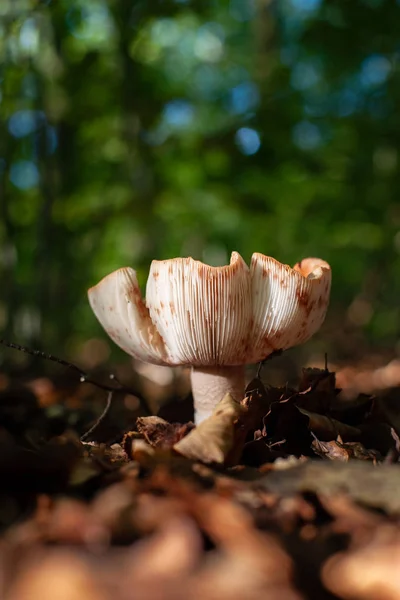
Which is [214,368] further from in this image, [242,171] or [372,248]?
[372,248]

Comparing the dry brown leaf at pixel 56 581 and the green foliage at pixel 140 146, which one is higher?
the green foliage at pixel 140 146

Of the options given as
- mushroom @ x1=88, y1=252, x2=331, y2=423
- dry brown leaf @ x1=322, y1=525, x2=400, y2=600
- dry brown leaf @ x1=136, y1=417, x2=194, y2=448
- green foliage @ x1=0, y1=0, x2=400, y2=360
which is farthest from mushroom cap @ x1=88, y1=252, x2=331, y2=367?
green foliage @ x1=0, y1=0, x2=400, y2=360

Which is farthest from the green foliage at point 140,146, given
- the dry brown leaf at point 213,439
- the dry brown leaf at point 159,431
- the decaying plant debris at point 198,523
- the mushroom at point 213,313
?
the decaying plant debris at point 198,523

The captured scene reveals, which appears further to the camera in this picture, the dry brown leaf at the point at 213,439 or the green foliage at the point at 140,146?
the green foliage at the point at 140,146

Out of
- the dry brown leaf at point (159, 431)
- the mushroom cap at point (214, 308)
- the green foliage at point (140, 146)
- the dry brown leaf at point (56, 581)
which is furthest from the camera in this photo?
the green foliage at point (140, 146)

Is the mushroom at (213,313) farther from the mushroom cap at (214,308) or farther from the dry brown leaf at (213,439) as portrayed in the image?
the dry brown leaf at (213,439)

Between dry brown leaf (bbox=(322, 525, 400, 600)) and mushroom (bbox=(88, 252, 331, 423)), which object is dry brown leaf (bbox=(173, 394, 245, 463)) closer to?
mushroom (bbox=(88, 252, 331, 423))

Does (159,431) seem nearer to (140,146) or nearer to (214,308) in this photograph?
(214,308)

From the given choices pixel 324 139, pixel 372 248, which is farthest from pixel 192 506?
pixel 324 139
